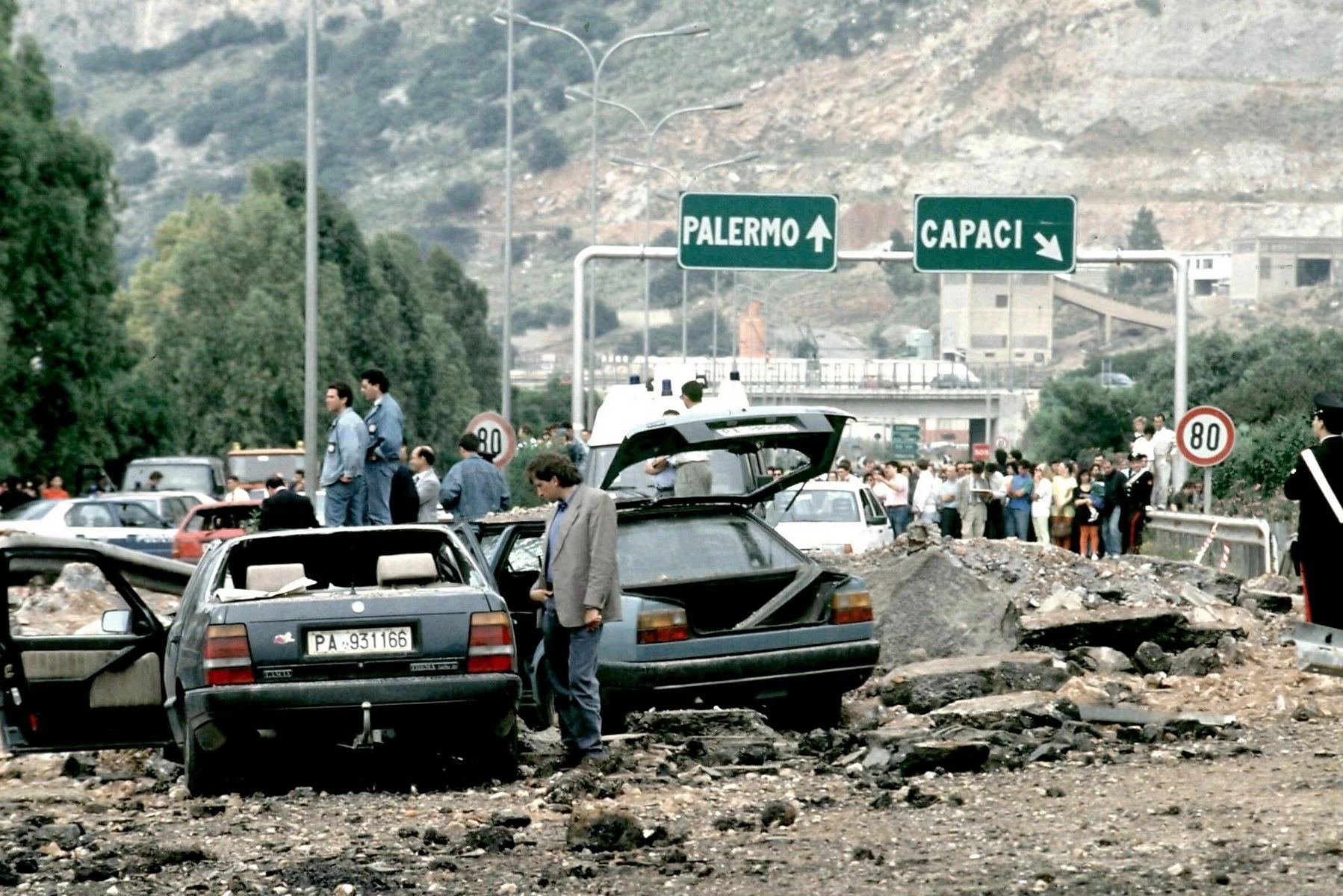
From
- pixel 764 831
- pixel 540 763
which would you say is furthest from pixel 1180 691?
pixel 764 831

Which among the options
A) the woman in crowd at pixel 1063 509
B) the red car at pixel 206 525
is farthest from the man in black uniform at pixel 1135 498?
the red car at pixel 206 525

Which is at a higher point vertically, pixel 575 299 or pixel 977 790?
pixel 575 299

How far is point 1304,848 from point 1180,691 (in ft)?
20.9

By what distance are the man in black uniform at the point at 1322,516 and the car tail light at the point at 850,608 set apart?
7.48 feet

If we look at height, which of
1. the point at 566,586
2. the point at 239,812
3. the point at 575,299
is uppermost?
the point at 575,299

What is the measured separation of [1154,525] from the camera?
32.1 metres

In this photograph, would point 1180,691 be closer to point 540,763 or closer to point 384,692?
point 540,763

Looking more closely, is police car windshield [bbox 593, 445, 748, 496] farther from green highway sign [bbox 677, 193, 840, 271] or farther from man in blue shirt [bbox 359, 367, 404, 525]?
green highway sign [bbox 677, 193, 840, 271]

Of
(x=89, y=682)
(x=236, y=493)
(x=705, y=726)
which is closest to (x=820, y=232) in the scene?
(x=236, y=493)

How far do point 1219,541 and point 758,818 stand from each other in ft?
66.1

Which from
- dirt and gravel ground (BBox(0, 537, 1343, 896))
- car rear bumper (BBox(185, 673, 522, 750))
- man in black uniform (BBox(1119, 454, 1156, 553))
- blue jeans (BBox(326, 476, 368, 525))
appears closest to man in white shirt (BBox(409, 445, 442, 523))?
blue jeans (BBox(326, 476, 368, 525))

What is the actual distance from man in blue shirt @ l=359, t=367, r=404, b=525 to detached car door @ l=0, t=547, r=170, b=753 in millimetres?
6699

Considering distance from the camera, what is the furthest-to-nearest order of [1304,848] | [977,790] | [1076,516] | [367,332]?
[367,332] → [1076,516] → [977,790] → [1304,848]

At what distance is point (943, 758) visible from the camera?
1065 centimetres
